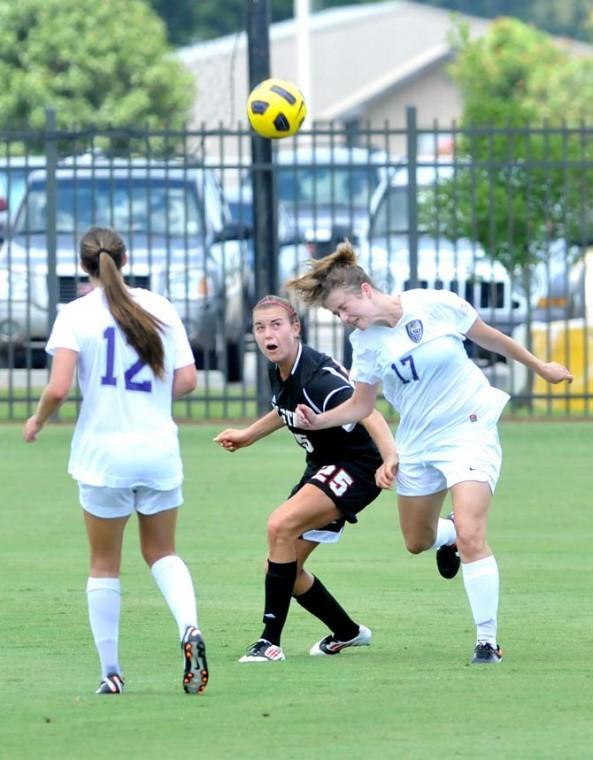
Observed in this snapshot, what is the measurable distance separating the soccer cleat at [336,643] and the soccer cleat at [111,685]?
131cm

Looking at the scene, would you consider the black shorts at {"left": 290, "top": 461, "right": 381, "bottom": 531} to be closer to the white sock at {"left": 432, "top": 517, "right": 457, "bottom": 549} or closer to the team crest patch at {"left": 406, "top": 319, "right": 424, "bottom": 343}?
the white sock at {"left": 432, "top": 517, "right": 457, "bottom": 549}

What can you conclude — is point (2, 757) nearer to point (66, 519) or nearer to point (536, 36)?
point (66, 519)

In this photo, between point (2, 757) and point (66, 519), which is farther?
point (66, 519)

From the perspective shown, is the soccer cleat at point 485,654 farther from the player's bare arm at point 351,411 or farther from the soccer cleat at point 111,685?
the soccer cleat at point 111,685

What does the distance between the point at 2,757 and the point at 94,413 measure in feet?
4.70

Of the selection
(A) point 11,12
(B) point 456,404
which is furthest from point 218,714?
(A) point 11,12

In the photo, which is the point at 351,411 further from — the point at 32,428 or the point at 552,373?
the point at 32,428

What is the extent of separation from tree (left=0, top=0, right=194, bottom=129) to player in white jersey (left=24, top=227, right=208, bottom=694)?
31.8 meters

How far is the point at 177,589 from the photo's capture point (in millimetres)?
7035

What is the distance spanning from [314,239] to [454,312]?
8.71 meters

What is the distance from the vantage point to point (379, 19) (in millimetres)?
59781

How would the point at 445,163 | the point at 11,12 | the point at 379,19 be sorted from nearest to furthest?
the point at 445,163 < the point at 11,12 < the point at 379,19

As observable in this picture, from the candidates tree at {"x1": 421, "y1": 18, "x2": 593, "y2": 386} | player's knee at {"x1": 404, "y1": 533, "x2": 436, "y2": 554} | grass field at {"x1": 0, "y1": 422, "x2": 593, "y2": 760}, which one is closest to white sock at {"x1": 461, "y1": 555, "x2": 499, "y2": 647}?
grass field at {"x1": 0, "y1": 422, "x2": 593, "y2": 760}

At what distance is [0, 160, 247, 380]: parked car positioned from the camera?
17797 millimetres
